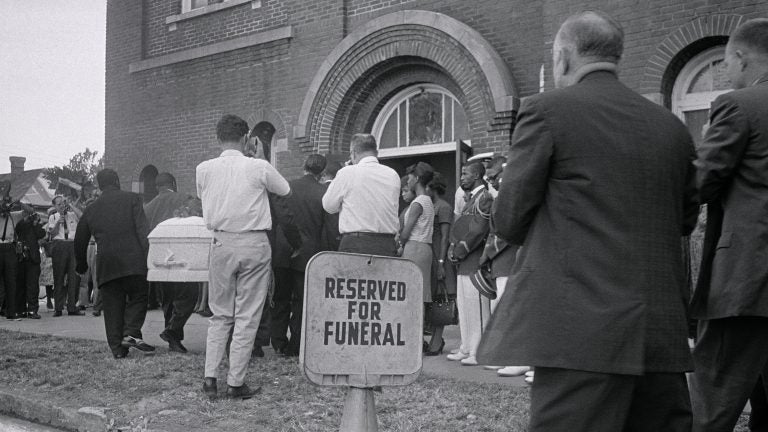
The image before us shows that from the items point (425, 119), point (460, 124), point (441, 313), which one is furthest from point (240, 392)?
point (425, 119)

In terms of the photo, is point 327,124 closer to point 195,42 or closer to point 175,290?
point 195,42

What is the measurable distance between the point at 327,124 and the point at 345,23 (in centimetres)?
166

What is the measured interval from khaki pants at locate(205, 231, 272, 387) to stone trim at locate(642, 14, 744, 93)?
18.0 feet

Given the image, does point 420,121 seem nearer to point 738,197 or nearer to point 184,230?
point 184,230

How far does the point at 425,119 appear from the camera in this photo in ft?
40.4

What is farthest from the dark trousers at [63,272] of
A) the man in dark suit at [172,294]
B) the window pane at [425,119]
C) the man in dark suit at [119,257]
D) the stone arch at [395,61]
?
the window pane at [425,119]

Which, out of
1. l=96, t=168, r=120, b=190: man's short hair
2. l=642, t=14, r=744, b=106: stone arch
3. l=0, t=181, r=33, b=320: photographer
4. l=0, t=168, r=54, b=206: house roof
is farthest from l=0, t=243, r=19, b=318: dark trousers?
l=0, t=168, r=54, b=206: house roof

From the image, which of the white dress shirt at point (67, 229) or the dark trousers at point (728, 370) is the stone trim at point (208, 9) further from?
the dark trousers at point (728, 370)

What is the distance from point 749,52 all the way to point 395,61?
8741 millimetres

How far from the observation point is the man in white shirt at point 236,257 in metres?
5.80

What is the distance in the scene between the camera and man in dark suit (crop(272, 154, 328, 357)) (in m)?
7.65

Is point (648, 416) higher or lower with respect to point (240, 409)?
higher

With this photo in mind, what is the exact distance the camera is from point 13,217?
494 inches

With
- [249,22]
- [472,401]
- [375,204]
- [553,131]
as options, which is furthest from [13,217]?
[553,131]
